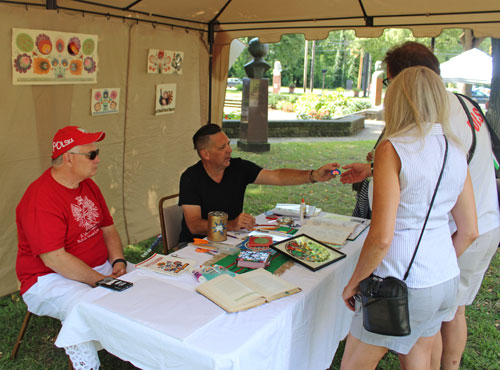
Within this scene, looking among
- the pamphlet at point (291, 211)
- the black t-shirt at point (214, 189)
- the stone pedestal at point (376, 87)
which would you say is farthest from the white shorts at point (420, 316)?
the stone pedestal at point (376, 87)

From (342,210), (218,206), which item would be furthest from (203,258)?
(342,210)

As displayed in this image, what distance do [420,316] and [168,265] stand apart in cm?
115

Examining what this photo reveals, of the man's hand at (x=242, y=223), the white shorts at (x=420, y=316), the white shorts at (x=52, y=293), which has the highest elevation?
the man's hand at (x=242, y=223)

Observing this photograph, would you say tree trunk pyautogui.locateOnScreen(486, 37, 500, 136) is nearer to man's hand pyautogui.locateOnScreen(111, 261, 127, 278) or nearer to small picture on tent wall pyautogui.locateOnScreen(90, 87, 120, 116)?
small picture on tent wall pyautogui.locateOnScreen(90, 87, 120, 116)

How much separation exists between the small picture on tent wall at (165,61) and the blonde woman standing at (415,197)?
324 centimetres

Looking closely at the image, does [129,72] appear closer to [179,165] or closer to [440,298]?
[179,165]

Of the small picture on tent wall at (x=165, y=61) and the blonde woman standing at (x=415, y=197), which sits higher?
the small picture on tent wall at (x=165, y=61)

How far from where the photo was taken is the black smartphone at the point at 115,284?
6.32ft

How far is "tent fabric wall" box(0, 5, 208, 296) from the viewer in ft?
11.1

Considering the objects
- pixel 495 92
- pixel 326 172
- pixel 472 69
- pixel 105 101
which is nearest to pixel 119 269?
pixel 326 172

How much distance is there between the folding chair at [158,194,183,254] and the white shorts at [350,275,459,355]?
5.34ft

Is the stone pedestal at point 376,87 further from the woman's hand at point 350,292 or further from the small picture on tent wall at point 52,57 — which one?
the woman's hand at point 350,292

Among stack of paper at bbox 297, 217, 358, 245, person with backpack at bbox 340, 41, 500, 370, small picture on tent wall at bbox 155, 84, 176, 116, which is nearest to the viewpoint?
person with backpack at bbox 340, 41, 500, 370

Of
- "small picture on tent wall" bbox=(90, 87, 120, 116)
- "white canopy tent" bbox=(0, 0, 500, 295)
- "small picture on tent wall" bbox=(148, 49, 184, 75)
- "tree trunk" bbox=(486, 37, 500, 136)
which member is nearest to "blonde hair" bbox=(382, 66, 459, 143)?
"white canopy tent" bbox=(0, 0, 500, 295)
